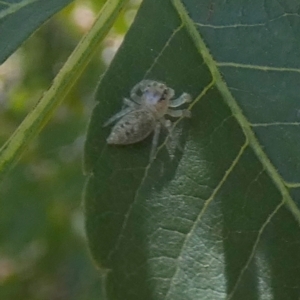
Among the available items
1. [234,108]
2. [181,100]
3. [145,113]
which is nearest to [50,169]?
[145,113]

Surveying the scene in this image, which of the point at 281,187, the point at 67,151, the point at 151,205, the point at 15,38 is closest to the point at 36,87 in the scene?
the point at 67,151

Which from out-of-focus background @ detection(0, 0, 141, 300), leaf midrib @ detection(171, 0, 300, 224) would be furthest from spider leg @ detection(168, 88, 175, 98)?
out-of-focus background @ detection(0, 0, 141, 300)

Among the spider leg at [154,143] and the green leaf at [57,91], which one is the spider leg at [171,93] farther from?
the green leaf at [57,91]

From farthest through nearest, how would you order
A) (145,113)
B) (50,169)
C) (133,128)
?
(50,169)
(145,113)
(133,128)

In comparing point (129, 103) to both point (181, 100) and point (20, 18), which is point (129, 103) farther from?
point (20, 18)

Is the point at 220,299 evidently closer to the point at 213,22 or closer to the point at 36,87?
the point at 213,22

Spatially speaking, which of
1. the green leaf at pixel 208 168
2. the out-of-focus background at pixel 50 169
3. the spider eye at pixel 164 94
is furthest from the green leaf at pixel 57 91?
the out-of-focus background at pixel 50 169

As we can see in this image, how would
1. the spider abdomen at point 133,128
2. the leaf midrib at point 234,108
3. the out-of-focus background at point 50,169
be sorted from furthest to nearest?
1. the out-of-focus background at point 50,169
2. the spider abdomen at point 133,128
3. the leaf midrib at point 234,108
